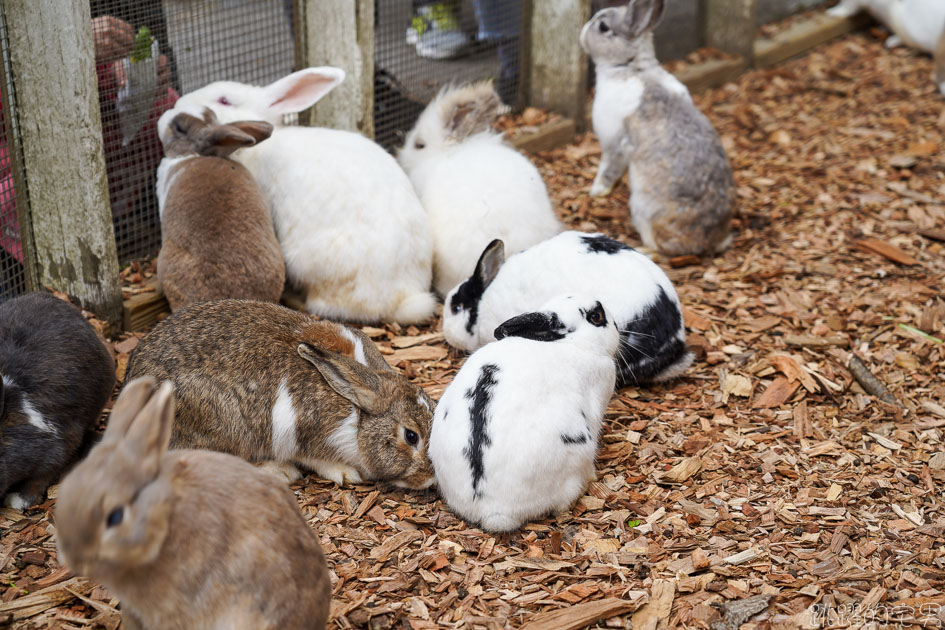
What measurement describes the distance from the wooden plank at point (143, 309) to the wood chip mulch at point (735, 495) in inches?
5.6

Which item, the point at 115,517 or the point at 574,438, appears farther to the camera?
the point at 574,438

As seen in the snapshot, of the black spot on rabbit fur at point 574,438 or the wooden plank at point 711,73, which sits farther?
the wooden plank at point 711,73

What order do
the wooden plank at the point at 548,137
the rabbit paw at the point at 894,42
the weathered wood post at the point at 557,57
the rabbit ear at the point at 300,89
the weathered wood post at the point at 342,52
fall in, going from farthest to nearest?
the rabbit paw at the point at 894,42 → the weathered wood post at the point at 557,57 → the wooden plank at the point at 548,137 → the weathered wood post at the point at 342,52 → the rabbit ear at the point at 300,89

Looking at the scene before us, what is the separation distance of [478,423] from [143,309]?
2.22 metres

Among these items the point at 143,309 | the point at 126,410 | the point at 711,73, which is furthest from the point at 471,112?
the point at 126,410

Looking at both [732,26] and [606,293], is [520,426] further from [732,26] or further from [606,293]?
[732,26]

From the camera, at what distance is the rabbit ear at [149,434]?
85.0 inches

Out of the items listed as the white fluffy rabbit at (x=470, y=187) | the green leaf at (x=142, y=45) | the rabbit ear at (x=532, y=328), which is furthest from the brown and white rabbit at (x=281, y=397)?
the green leaf at (x=142, y=45)

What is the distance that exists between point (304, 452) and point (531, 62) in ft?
14.8

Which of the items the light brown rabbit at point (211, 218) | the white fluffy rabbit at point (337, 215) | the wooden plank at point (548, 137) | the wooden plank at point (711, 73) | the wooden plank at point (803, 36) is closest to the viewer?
the light brown rabbit at point (211, 218)

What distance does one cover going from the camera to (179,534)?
2254 mm

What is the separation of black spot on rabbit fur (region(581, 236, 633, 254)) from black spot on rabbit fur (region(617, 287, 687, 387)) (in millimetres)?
287

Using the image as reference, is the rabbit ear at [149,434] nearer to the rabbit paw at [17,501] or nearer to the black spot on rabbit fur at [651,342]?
the rabbit paw at [17,501]

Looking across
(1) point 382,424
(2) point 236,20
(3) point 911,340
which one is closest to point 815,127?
(3) point 911,340
